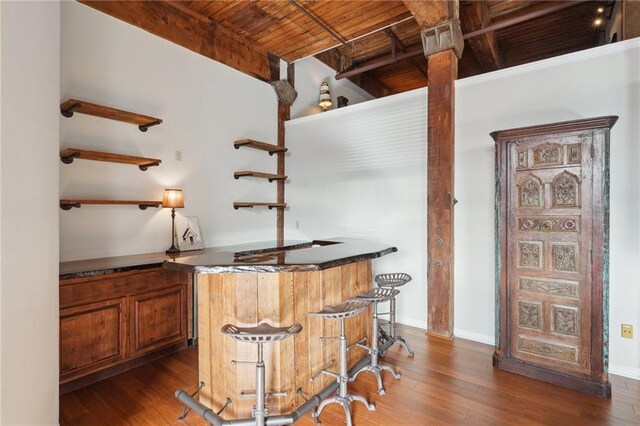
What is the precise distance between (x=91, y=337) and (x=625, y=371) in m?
4.31

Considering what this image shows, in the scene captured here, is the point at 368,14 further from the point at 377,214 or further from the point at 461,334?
the point at 461,334

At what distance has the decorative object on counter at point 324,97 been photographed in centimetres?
505

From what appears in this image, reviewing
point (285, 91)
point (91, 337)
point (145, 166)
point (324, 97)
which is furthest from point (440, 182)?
point (91, 337)

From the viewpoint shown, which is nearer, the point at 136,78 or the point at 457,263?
the point at 136,78

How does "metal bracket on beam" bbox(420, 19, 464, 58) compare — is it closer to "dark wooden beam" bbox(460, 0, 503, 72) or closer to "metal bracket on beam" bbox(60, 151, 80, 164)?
"dark wooden beam" bbox(460, 0, 503, 72)

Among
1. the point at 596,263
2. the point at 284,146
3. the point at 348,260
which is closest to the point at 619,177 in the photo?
the point at 596,263

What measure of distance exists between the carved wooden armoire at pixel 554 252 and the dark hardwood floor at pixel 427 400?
0.19m

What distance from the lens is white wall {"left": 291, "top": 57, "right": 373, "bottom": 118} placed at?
510 cm

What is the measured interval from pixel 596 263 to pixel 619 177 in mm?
840

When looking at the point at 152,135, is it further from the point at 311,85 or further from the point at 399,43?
the point at 399,43

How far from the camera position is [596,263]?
232 centimetres

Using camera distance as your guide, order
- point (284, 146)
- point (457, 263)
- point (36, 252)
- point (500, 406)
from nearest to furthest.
A: point (36, 252), point (500, 406), point (457, 263), point (284, 146)

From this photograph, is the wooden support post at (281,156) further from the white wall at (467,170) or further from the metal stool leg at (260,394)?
the metal stool leg at (260,394)

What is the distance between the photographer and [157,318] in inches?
111
